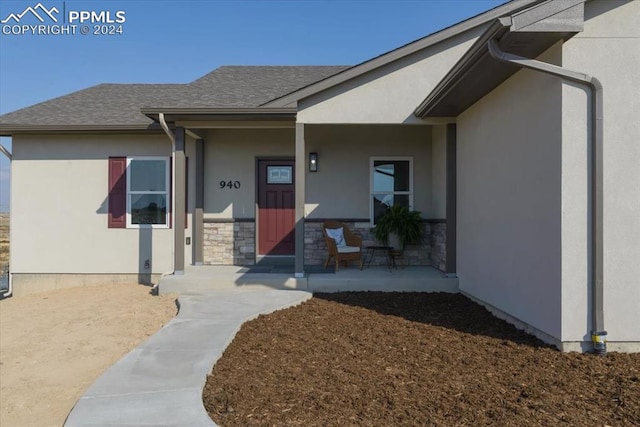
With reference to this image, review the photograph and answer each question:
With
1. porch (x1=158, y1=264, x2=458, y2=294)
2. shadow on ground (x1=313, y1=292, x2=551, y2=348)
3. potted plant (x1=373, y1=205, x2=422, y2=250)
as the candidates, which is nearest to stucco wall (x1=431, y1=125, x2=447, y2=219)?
potted plant (x1=373, y1=205, x2=422, y2=250)

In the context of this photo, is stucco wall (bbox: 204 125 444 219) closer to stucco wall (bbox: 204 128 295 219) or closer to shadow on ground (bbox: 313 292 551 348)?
stucco wall (bbox: 204 128 295 219)

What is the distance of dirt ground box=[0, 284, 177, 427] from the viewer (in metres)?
3.51

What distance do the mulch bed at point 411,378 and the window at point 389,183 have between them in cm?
350

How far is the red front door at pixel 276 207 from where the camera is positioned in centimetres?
860

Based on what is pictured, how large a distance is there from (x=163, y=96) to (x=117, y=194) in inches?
96.1

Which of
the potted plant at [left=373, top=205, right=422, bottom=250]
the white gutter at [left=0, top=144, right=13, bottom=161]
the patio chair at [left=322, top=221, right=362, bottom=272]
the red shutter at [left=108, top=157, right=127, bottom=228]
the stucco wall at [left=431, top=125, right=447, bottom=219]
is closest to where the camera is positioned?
the stucco wall at [left=431, top=125, right=447, bottom=219]

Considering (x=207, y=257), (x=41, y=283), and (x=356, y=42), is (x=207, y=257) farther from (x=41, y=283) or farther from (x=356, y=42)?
(x=356, y=42)

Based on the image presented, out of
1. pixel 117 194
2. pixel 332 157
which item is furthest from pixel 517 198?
pixel 117 194

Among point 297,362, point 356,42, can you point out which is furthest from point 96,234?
point 356,42

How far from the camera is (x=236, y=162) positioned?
852cm

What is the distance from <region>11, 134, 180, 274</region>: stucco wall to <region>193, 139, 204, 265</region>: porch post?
0.50 metres

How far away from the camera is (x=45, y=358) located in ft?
14.8

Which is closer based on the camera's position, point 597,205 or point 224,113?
point 597,205

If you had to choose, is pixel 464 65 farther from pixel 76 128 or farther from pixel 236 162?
pixel 76 128
